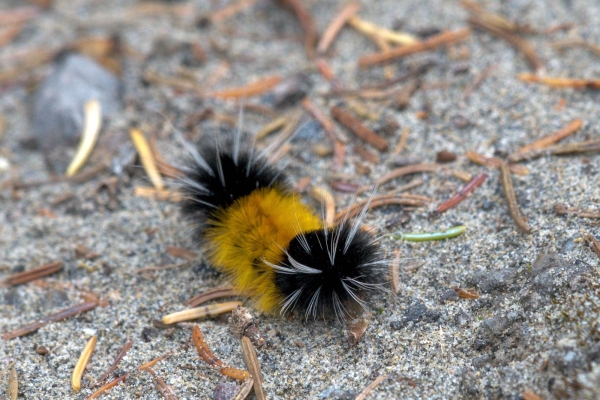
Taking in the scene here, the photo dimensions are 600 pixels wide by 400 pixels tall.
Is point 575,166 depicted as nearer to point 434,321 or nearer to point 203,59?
point 434,321

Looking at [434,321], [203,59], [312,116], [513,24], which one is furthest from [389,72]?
[434,321]

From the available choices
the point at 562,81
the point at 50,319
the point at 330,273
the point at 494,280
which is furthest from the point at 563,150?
the point at 50,319

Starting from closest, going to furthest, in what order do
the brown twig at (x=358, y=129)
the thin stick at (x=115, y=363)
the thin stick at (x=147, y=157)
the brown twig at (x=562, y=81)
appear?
the thin stick at (x=115, y=363) → the brown twig at (x=562, y=81) → the brown twig at (x=358, y=129) → the thin stick at (x=147, y=157)

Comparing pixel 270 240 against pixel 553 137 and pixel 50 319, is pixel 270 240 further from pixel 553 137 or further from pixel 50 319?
pixel 553 137

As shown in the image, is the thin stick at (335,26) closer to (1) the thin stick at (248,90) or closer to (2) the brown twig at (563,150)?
(1) the thin stick at (248,90)

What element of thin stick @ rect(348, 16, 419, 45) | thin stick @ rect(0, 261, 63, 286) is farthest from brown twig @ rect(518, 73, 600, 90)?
thin stick @ rect(0, 261, 63, 286)

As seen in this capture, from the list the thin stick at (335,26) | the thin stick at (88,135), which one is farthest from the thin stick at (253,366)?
the thin stick at (335,26)
